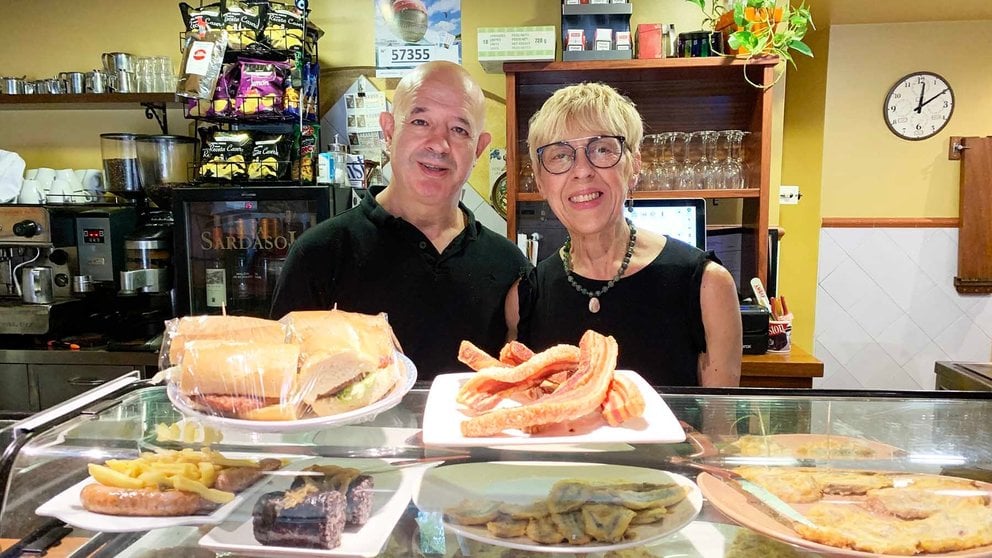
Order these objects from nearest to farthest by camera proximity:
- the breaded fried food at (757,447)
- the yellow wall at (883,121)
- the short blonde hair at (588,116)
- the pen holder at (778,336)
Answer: the breaded fried food at (757,447), the short blonde hair at (588,116), the pen holder at (778,336), the yellow wall at (883,121)

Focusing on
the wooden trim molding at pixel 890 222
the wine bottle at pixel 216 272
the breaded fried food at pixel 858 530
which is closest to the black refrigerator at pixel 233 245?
the wine bottle at pixel 216 272

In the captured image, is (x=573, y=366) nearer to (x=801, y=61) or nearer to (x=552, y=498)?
(x=552, y=498)

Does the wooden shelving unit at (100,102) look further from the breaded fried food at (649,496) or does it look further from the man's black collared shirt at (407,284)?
the breaded fried food at (649,496)

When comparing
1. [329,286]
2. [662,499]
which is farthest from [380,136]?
[662,499]

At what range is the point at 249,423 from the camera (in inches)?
32.2

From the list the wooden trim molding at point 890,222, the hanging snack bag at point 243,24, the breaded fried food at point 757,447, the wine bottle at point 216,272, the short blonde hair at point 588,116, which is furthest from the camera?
the wooden trim molding at point 890,222

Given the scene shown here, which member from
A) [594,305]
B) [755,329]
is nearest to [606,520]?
[594,305]

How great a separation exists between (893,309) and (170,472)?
208 inches

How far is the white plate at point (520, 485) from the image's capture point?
34.6 inches

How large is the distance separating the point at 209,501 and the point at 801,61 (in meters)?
5.22

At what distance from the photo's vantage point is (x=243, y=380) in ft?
2.78

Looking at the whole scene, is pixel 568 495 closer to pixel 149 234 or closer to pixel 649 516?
pixel 649 516

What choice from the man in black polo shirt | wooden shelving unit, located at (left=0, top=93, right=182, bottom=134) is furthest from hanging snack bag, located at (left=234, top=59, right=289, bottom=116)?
the man in black polo shirt

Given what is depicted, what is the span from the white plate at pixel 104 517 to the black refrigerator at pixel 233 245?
7.94 ft
